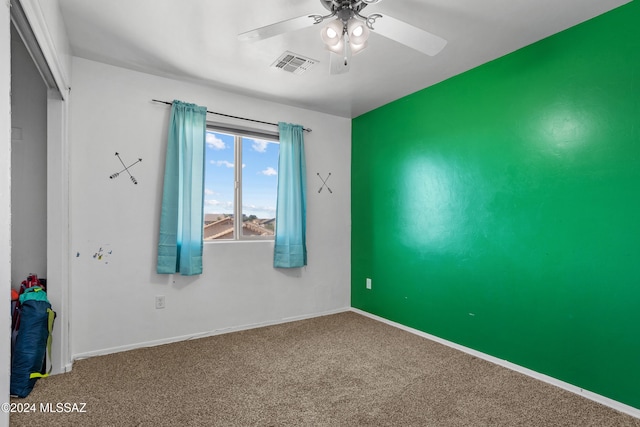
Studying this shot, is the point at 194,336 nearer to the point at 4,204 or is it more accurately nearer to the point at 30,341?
the point at 30,341

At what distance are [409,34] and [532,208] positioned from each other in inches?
61.8

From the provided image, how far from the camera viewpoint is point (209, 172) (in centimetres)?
353

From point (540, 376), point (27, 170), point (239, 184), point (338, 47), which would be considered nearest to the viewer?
point (338, 47)


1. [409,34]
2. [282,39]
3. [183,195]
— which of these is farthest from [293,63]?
[183,195]

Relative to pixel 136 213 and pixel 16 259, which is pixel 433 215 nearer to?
pixel 136 213

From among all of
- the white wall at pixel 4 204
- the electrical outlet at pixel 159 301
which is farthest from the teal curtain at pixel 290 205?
the white wall at pixel 4 204

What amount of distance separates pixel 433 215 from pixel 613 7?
6.13 ft

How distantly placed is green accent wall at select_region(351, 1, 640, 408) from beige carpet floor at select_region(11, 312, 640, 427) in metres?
0.34

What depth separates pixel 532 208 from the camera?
2562 millimetres

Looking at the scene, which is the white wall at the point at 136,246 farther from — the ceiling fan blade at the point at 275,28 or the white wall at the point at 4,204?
the white wall at the point at 4,204

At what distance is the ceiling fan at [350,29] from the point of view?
6.01 ft

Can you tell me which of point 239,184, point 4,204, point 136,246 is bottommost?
point 136,246

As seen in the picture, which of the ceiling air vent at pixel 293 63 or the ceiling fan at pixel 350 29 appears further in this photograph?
the ceiling air vent at pixel 293 63

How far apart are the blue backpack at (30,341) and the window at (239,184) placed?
55.1 inches
